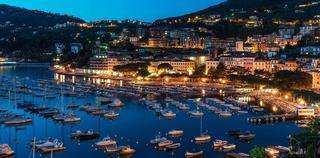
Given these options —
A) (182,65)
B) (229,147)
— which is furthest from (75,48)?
(229,147)

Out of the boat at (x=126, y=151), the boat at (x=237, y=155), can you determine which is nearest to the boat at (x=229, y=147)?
the boat at (x=237, y=155)

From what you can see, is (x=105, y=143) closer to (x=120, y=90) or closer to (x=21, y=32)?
(x=120, y=90)

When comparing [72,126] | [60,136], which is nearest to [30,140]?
[60,136]

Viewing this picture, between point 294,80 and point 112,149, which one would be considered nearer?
point 112,149

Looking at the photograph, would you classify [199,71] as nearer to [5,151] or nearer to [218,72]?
[218,72]

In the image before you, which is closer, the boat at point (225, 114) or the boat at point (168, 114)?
the boat at point (168, 114)

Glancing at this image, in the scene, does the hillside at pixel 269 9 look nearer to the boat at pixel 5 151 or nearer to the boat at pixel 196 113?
the boat at pixel 196 113
